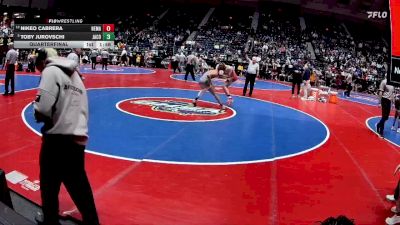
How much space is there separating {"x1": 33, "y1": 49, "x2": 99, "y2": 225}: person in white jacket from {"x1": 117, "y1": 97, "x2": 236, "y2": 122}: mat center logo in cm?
643

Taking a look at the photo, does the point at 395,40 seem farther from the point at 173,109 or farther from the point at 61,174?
the point at 173,109

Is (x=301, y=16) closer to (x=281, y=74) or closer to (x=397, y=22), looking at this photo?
(x=281, y=74)

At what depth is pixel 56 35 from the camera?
7207mm

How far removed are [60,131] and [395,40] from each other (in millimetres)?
2718

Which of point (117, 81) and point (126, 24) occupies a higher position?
point (126, 24)

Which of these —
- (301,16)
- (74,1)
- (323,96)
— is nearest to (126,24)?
(74,1)

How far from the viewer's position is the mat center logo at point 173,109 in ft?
33.9

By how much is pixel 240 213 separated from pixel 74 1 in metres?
36.8

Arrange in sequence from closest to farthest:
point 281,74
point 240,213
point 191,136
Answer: point 240,213 < point 191,136 < point 281,74

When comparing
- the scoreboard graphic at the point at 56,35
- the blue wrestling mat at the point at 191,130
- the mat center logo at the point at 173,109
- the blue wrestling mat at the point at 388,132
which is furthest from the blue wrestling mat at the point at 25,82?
the blue wrestling mat at the point at 388,132

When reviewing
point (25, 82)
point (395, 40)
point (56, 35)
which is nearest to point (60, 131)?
point (395, 40)

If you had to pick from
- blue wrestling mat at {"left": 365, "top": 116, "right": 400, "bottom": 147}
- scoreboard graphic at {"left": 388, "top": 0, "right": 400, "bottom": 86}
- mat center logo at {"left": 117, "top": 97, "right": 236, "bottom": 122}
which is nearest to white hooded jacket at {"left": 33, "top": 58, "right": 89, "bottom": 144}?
scoreboard graphic at {"left": 388, "top": 0, "right": 400, "bottom": 86}

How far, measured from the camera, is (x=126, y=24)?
125 ft

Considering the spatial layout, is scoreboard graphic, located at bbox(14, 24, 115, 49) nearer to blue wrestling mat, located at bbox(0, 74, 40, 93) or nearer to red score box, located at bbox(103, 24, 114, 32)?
red score box, located at bbox(103, 24, 114, 32)
